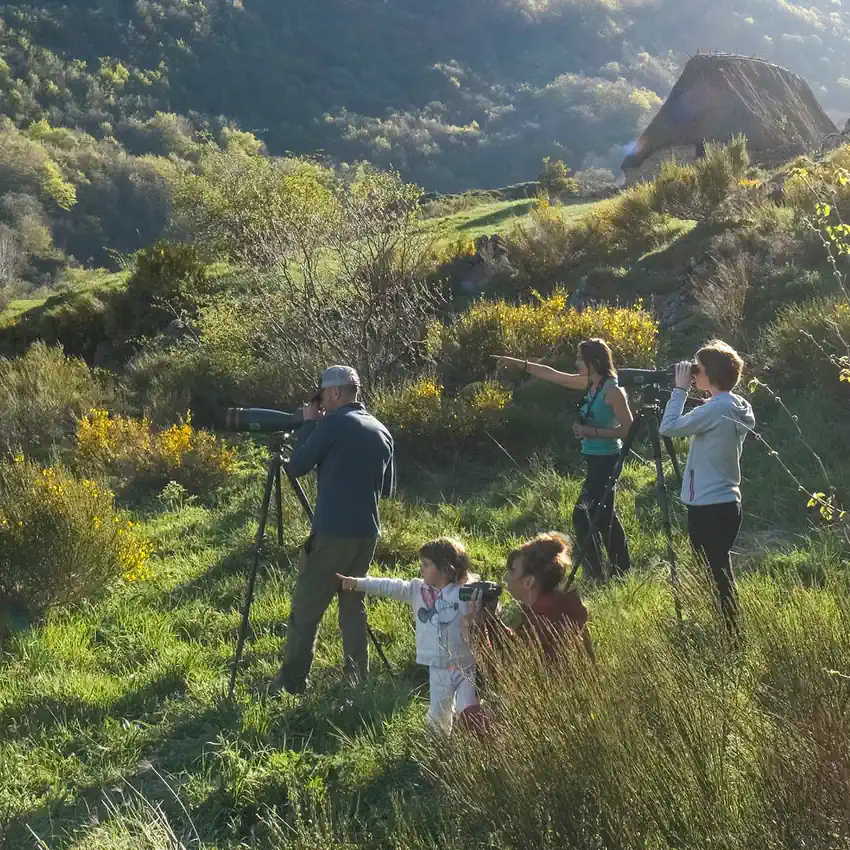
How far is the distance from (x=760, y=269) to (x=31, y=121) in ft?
248

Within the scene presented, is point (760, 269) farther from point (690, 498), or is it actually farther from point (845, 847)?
point (845, 847)

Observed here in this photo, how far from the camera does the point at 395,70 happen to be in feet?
342

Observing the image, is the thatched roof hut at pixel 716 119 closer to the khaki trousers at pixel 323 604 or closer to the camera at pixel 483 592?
the khaki trousers at pixel 323 604

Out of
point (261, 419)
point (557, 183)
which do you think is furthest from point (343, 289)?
point (557, 183)

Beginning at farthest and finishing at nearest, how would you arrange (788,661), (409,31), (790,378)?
(409,31)
(790,378)
(788,661)

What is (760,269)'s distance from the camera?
35.1ft

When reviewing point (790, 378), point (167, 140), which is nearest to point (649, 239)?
point (790, 378)

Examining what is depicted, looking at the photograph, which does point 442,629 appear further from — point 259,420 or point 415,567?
point 415,567

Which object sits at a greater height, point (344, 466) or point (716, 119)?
point (716, 119)

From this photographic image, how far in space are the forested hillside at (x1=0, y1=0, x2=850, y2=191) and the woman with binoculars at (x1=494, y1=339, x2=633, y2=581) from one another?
212 feet

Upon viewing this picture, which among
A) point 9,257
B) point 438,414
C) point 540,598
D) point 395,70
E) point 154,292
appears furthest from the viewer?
point 395,70

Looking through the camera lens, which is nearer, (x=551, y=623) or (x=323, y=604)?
(x=551, y=623)

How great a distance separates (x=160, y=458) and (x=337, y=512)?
5.71m

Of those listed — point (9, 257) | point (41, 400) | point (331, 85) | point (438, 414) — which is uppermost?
point (331, 85)
